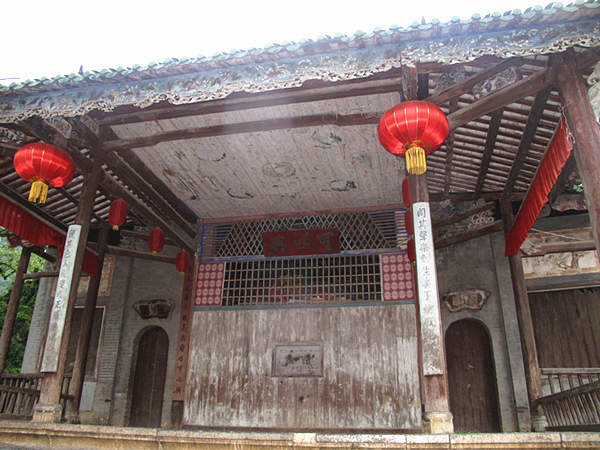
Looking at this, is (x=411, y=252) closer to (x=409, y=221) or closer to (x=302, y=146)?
(x=409, y=221)

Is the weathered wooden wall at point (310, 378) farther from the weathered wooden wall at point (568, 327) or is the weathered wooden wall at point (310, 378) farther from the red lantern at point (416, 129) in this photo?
the red lantern at point (416, 129)

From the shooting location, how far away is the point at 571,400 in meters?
5.77

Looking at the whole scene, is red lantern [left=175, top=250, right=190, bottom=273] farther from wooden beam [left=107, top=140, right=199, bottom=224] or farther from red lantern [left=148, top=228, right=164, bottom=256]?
wooden beam [left=107, top=140, right=199, bottom=224]

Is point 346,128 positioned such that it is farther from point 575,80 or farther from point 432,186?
point 575,80

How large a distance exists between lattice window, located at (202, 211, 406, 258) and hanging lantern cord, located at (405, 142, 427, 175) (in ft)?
13.1

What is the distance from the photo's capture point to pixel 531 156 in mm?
6875

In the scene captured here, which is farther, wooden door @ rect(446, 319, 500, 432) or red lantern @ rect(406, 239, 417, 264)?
wooden door @ rect(446, 319, 500, 432)

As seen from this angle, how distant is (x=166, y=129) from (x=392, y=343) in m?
4.88

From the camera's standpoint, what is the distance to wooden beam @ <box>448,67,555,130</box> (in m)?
4.65

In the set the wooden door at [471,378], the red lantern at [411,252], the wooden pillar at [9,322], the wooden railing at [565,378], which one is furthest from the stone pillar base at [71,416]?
the wooden railing at [565,378]

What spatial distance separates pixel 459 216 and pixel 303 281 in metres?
3.02

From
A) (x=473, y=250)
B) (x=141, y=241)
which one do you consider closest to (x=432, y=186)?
(x=473, y=250)

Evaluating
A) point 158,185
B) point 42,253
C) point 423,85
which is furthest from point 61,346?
point 423,85

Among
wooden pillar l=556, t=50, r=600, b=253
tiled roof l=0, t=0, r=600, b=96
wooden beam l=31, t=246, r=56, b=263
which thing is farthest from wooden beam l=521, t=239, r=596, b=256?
wooden beam l=31, t=246, r=56, b=263
